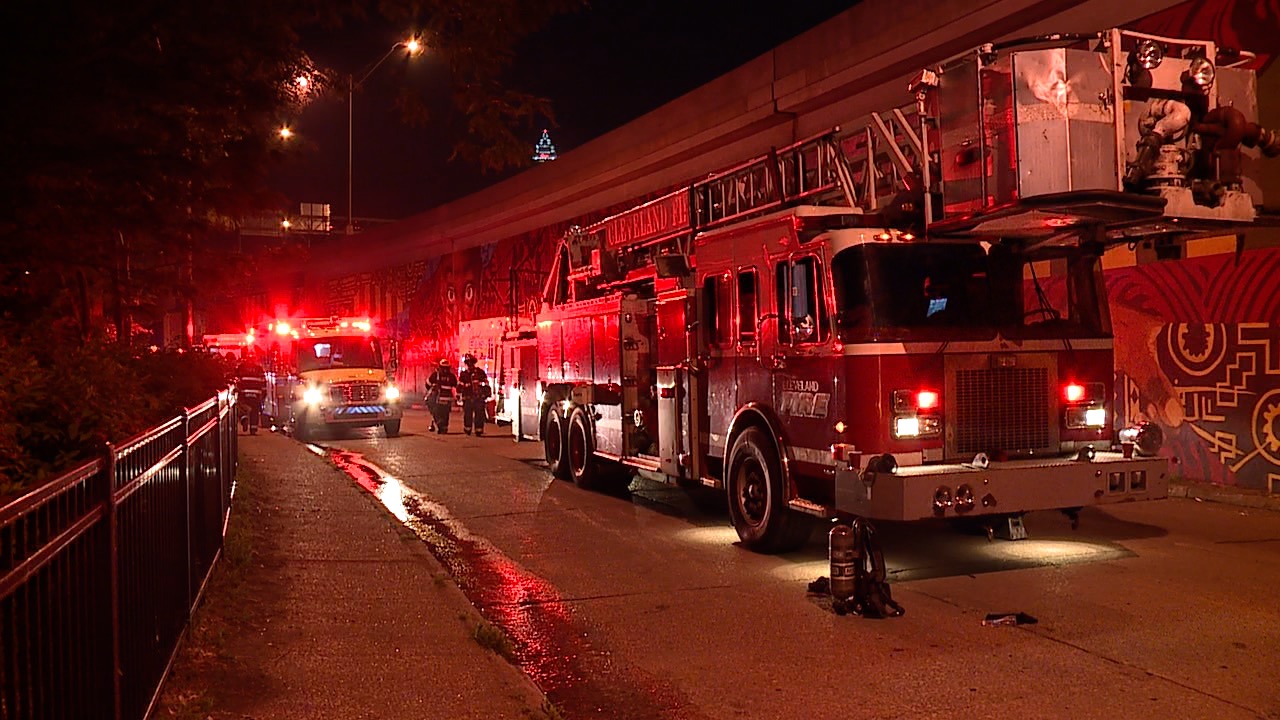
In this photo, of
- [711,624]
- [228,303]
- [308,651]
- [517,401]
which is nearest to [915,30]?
[517,401]

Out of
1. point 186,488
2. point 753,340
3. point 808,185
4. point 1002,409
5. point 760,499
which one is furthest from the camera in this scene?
point 808,185

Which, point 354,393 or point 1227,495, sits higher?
point 354,393

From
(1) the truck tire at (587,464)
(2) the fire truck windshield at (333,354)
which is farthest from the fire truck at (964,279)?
(2) the fire truck windshield at (333,354)

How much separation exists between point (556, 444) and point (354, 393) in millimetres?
9180

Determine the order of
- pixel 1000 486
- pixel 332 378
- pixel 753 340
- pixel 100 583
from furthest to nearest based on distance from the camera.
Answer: pixel 332 378
pixel 753 340
pixel 1000 486
pixel 100 583

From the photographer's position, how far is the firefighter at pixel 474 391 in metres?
22.9

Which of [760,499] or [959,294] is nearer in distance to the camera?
[959,294]

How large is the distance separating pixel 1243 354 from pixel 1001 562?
533 centimetres

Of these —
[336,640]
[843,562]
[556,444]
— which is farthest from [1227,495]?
[336,640]

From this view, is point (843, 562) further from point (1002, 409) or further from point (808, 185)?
point (808, 185)

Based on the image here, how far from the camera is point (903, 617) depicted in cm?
743

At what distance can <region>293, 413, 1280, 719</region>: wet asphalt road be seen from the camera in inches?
228

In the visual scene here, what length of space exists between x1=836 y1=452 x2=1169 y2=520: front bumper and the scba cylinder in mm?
511

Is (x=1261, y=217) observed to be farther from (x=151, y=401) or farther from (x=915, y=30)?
(x=915, y=30)
